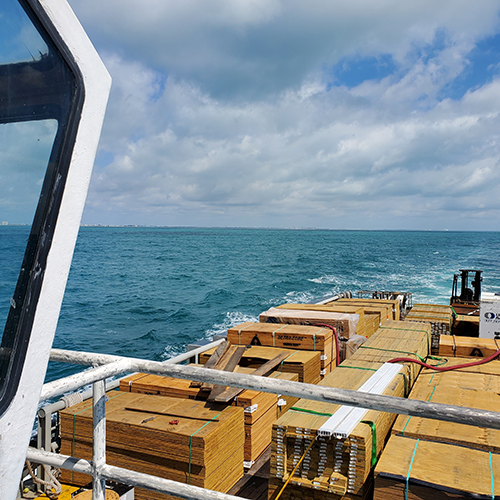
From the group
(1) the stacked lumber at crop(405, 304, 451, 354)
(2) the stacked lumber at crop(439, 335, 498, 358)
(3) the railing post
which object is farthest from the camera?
(1) the stacked lumber at crop(405, 304, 451, 354)

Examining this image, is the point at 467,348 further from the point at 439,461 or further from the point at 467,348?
the point at 439,461

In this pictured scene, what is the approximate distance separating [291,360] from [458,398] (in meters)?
2.59

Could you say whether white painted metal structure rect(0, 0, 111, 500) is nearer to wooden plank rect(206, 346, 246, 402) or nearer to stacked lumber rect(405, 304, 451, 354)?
wooden plank rect(206, 346, 246, 402)

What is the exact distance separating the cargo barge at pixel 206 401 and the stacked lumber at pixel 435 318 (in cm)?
201

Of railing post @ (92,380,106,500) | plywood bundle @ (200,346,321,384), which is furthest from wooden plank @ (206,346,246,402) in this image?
railing post @ (92,380,106,500)

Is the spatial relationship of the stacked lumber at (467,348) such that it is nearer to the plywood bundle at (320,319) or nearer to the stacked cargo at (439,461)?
the plywood bundle at (320,319)

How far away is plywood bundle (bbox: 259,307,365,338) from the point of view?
857 centimetres

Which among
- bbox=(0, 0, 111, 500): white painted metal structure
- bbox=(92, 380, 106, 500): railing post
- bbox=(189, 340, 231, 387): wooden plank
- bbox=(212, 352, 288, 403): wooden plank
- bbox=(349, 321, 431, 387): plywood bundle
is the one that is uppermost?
bbox=(0, 0, 111, 500): white painted metal structure

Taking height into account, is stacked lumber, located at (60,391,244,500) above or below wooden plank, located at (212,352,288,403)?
below

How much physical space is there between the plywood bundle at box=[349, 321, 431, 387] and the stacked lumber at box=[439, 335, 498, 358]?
1.11ft

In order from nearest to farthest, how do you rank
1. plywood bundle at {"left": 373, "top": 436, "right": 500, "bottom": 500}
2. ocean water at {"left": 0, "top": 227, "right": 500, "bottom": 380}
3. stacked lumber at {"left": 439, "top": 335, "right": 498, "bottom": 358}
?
plywood bundle at {"left": 373, "top": 436, "right": 500, "bottom": 500} → stacked lumber at {"left": 439, "top": 335, "right": 498, "bottom": 358} → ocean water at {"left": 0, "top": 227, "right": 500, "bottom": 380}

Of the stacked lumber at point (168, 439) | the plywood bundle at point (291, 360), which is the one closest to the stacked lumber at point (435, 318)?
the plywood bundle at point (291, 360)

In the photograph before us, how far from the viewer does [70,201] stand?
1432mm

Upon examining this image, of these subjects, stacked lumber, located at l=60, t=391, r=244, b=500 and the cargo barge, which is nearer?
the cargo barge
